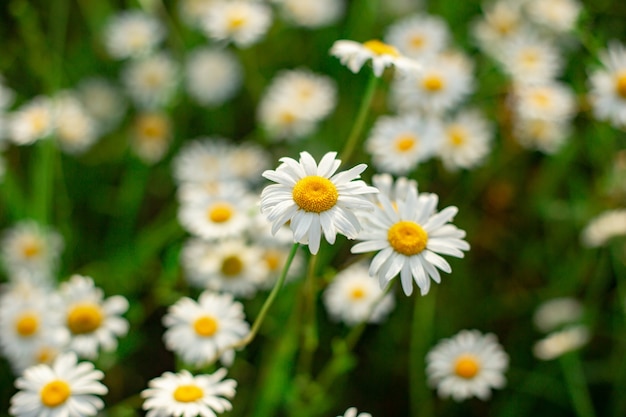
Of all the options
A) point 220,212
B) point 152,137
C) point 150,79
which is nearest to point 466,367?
point 220,212

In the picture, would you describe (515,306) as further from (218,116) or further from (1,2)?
(1,2)

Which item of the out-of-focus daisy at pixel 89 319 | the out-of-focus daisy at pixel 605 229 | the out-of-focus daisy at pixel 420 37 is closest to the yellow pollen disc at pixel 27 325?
the out-of-focus daisy at pixel 89 319

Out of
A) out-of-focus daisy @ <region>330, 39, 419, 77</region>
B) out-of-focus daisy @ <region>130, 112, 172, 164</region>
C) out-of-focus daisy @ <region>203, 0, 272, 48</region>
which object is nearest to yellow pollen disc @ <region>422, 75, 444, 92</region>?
out-of-focus daisy @ <region>330, 39, 419, 77</region>

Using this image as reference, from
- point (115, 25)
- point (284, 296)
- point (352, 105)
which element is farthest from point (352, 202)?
point (115, 25)

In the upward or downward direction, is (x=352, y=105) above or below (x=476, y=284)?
above

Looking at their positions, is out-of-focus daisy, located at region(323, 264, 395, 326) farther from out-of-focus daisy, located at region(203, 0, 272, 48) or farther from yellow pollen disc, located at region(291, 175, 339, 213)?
out-of-focus daisy, located at region(203, 0, 272, 48)

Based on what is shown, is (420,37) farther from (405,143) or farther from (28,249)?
(28,249)
